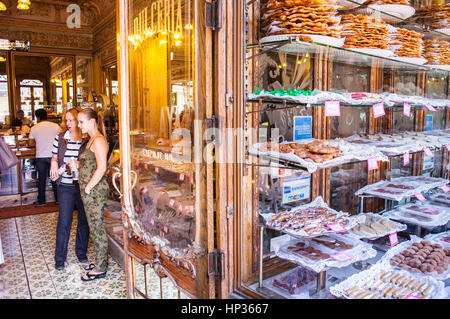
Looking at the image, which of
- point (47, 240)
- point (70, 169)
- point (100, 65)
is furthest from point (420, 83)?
point (100, 65)

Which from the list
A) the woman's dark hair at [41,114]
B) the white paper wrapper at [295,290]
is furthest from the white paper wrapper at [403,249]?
the woman's dark hair at [41,114]

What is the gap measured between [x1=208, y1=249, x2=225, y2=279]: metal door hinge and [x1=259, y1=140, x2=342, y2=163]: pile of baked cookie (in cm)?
68

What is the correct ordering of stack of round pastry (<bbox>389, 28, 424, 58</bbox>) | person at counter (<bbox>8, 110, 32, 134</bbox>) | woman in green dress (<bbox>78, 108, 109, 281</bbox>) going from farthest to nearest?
1. person at counter (<bbox>8, 110, 32, 134</bbox>)
2. woman in green dress (<bbox>78, 108, 109, 281</bbox>)
3. stack of round pastry (<bbox>389, 28, 424, 58</bbox>)

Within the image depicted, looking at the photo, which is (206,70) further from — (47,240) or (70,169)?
(47,240)

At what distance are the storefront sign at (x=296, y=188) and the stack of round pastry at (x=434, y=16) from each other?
69.6 inches

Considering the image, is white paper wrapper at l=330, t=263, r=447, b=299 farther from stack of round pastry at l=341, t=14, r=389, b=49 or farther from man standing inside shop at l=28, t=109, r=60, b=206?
man standing inside shop at l=28, t=109, r=60, b=206

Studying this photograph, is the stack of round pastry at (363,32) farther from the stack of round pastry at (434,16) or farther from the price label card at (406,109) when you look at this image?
the stack of round pastry at (434,16)

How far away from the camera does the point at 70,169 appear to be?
11.5ft

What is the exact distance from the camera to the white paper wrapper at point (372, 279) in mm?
2043

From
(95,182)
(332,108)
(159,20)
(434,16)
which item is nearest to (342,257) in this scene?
(332,108)

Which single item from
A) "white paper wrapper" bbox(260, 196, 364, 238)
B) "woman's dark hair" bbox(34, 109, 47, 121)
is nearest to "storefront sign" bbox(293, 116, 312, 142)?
"white paper wrapper" bbox(260, 196, 364, 238)

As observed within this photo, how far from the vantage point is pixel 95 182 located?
326 centimetres

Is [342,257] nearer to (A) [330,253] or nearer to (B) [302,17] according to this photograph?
(A) [330,253]

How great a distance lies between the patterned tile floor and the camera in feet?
8.70
